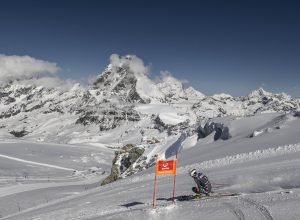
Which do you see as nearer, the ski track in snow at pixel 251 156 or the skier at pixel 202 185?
the skier at pixel 202 185

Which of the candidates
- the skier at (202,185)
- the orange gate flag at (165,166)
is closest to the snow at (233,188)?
the skier at (202,185)

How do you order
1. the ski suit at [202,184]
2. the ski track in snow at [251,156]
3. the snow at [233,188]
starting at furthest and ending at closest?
the ski track in snow at [251,156] → the ski suit at [202,184] → the snow at [233,188]

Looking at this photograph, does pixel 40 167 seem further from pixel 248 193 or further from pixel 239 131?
pixel 248 193

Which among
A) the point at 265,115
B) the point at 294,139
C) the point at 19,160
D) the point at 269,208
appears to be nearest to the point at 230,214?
the point at 269,208

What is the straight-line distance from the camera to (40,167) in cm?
12644

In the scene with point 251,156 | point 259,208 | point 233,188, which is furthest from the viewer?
point 251,156

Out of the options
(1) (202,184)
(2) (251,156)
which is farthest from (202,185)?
(2) (251,156)

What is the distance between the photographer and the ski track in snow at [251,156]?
26.3 metres

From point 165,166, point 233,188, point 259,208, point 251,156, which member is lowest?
point 259,208

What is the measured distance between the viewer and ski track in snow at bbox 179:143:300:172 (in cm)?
2631

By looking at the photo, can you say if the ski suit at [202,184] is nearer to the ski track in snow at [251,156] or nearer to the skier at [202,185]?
the skier at [202,185]

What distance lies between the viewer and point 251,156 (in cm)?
2733

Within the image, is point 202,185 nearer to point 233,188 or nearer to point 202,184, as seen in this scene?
point 202,184

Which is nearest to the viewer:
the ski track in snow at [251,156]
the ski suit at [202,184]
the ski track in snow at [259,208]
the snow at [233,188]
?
the ski track in snow at [259,208]
